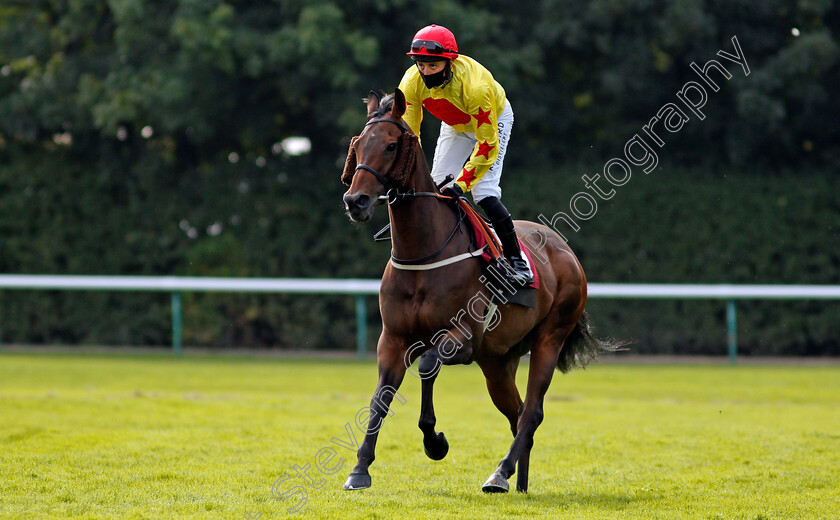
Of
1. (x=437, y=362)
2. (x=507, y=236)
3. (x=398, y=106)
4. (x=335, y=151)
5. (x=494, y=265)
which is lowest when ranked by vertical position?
(x=437, y=362)

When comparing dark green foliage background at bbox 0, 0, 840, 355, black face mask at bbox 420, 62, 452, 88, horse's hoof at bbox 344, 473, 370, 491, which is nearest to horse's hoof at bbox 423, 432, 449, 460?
horse's hoof at bbox 344, 473, 370, 491

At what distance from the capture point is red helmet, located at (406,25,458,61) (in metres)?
4.98

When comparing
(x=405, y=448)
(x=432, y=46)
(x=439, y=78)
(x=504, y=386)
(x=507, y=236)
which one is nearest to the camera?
(x=432, y=46)

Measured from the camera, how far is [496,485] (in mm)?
5066

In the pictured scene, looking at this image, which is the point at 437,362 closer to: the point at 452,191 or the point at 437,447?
the point at 437,447

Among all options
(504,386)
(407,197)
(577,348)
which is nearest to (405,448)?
(504,386)

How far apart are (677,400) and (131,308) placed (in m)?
9.35

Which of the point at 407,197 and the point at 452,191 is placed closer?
the point at 407,197

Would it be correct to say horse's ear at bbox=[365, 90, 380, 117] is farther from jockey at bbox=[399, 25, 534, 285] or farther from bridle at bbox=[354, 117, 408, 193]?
jockey at bbox=[399, 25, 534, 285]

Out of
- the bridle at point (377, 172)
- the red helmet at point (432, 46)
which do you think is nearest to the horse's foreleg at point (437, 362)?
the bridle at point (377, 172)

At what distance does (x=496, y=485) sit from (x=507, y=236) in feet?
4.52

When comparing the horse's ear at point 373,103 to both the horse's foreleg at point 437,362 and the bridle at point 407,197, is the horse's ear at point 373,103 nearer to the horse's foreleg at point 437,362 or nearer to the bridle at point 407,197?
the bridle at point 407,197

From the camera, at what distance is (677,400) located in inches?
427

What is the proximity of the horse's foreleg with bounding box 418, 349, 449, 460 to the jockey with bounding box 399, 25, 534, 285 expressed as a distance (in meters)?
0.81
